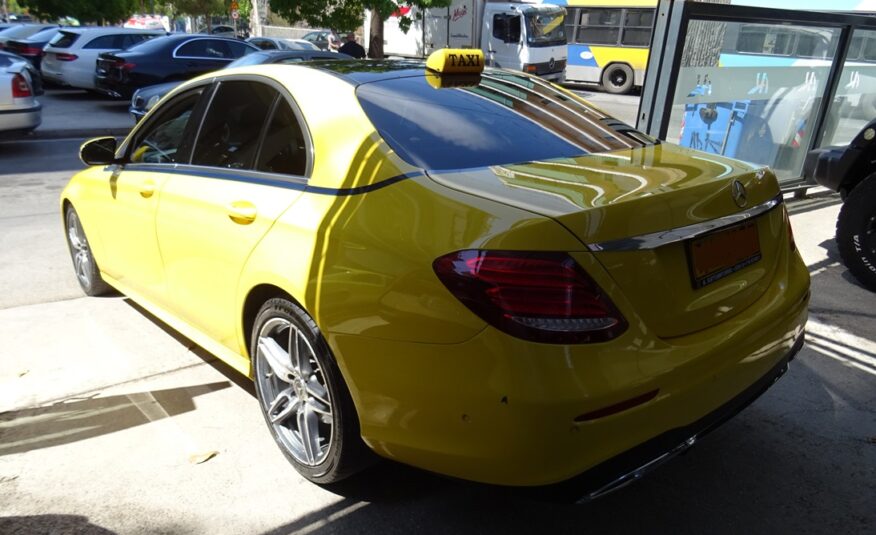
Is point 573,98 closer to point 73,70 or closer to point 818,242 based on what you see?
point 818,242

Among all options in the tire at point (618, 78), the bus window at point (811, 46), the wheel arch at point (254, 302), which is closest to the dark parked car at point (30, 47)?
the tire at point (618, 78)

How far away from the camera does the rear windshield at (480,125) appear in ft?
8.00

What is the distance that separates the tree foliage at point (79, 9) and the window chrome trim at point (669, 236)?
31.6 m

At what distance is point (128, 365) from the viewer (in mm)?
3660

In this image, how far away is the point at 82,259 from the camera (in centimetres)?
467

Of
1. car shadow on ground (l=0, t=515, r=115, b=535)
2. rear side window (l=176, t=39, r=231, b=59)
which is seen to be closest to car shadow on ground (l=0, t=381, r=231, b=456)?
car shadow on ground (l=0, t=515, r=115, b=535)

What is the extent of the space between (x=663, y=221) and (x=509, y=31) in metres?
20.4

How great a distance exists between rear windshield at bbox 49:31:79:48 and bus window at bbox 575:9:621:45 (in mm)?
15314

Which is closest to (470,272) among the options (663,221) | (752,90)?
(663,221)

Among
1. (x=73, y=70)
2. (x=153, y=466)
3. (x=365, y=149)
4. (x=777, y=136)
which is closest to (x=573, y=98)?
(x=365, y=149)

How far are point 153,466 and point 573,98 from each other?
→ 8.74 ft

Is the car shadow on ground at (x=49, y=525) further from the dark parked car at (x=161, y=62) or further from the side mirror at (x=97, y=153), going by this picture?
the dark parked car at (x=161, y=62)

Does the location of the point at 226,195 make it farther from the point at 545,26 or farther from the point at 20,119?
the point at 545,26

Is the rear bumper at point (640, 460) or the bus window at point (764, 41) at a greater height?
the bus window at point (764, 41)
